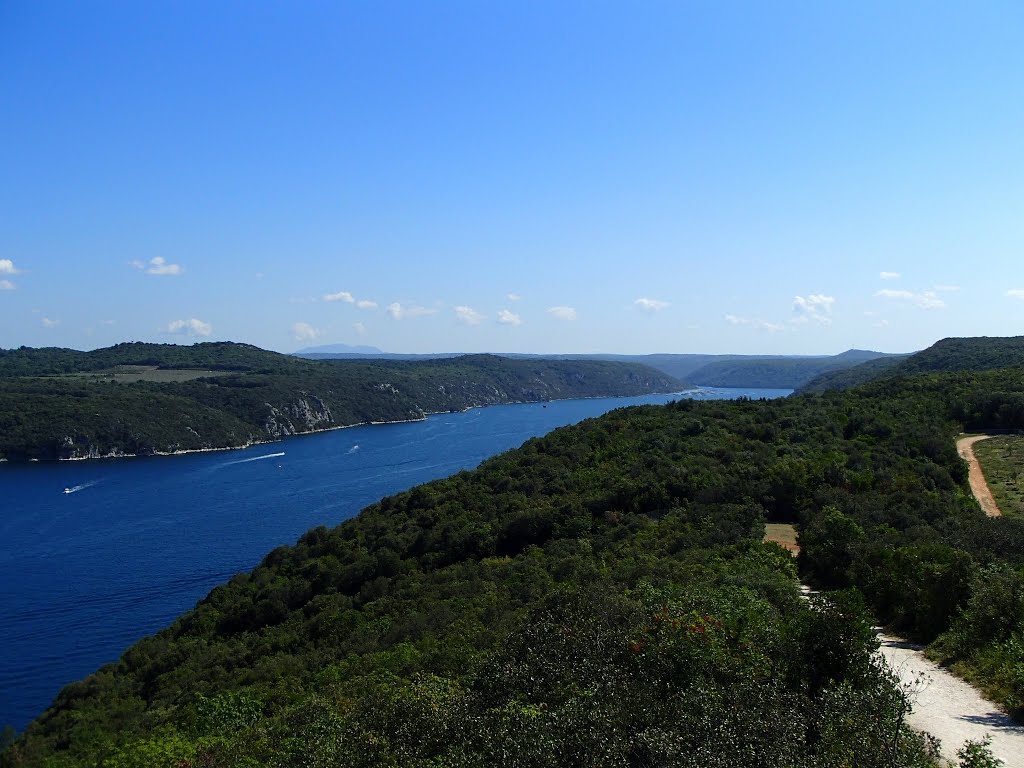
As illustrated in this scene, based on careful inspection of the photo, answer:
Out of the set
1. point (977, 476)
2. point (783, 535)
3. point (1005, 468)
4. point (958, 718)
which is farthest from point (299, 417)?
point (958, 718)

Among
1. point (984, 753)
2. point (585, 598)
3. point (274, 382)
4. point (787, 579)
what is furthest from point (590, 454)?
point (274, 382)

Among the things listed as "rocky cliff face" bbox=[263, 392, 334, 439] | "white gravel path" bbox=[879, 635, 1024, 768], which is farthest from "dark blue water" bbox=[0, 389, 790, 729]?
"white gravel path" bbox=[879, 635, 1024, 768]

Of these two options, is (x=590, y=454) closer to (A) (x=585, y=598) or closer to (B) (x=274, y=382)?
(A) (x=585, y=598)

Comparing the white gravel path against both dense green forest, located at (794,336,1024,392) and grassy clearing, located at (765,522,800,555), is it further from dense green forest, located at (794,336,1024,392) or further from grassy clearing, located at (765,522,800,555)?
dense green forest, located at (794,336,1024,392)

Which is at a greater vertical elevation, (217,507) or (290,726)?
(290,726)

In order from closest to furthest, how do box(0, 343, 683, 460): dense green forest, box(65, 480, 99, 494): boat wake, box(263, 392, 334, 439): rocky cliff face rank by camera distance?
1. box(65, 480, 99, 494): boat wake
2. box(0, 343, 683, 460): dense green forest
3. box(263, 392, 334, 439): rocky cliff face

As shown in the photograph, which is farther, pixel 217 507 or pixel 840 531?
pixel 217 507

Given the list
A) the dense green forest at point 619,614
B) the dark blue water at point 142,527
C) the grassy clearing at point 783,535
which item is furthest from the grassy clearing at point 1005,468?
the dark blue water at point 142,527
